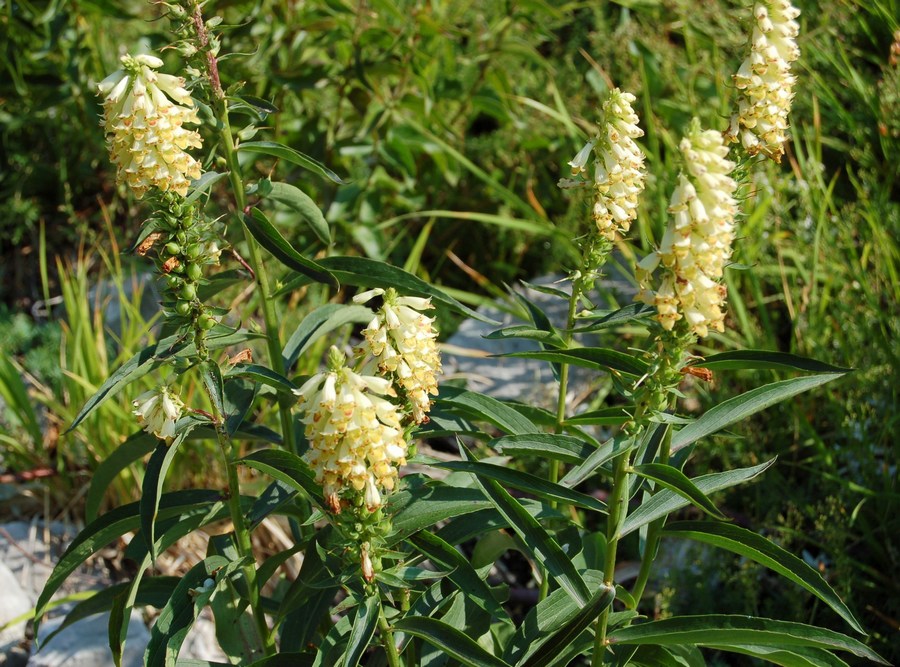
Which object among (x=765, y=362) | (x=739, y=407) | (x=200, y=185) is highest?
(x=200, y=185)

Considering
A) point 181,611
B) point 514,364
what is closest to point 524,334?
point 181,611

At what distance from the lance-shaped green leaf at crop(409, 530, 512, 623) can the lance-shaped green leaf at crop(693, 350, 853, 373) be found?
0.59 meters

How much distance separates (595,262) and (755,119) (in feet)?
1.33

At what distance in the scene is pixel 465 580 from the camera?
174 cm

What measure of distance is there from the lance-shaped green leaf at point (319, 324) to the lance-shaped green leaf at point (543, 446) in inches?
20.1

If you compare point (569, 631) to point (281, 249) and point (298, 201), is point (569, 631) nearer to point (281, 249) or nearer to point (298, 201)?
point (281, 249)

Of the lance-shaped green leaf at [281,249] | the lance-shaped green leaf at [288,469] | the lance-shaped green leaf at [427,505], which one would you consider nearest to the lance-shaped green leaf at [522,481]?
the lance-shaped green leaf at [427,505]

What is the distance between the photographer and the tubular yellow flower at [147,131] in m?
1.54

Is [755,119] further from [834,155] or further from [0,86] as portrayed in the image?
[0,86]

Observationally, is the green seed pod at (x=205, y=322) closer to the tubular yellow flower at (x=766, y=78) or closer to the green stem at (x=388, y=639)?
the green stem at (x=388, y=639)

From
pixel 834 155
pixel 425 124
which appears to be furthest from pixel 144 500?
pixel 834 155

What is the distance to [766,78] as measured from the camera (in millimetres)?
1688

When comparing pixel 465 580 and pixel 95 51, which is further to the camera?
pixel 95 51

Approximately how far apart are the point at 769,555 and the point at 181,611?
1163 millimetres
